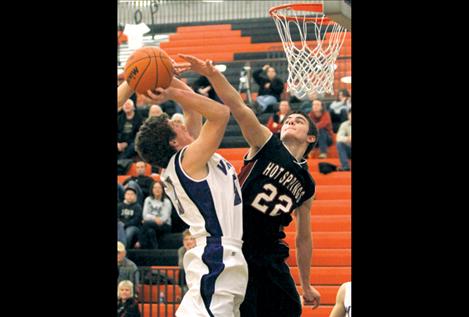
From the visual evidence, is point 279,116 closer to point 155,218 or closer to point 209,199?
point 155,218

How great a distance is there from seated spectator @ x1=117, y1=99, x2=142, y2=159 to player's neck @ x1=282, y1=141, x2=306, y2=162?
7590 mm

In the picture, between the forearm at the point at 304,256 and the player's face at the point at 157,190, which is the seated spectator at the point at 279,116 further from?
the forearm at the point at 304,256

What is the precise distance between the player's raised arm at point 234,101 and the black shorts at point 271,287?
0.69 meters

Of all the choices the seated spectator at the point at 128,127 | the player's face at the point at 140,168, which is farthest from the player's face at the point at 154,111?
the player's face at the point at 140,168

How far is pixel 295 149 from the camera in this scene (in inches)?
251

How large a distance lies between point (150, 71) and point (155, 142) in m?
0.41

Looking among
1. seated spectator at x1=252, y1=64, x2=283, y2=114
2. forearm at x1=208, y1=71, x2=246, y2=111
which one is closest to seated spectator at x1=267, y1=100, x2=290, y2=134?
seated spectator at x1=252, y1=64, x2=283, y2=114

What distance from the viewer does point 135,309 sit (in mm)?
10117

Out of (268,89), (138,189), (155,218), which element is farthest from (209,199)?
(268,89)

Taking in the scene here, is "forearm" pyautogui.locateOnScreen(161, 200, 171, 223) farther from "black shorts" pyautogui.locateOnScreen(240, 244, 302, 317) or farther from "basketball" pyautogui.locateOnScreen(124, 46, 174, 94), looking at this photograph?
"basketball" pyautogui.locateOnScreen(124, 46, 174, 94)
